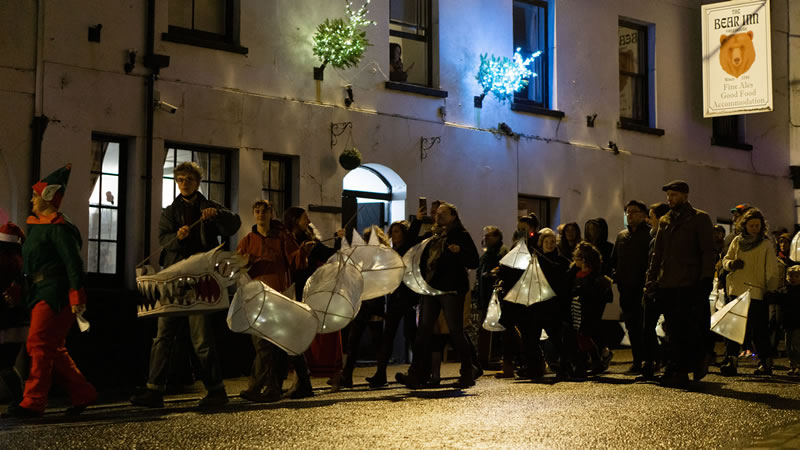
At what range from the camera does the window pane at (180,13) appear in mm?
15648

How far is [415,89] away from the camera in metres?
18.3

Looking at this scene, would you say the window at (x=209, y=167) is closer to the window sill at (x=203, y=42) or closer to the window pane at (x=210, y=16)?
the window sill at (x=203, y=42)

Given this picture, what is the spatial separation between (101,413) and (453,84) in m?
10.1

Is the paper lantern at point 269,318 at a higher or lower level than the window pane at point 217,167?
lower

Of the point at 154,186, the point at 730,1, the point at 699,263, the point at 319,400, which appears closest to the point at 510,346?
the point at 699,263

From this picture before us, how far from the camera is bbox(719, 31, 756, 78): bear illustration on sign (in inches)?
859

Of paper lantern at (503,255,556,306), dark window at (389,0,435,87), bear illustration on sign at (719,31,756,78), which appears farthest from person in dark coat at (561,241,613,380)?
bear illustration on sign at (719,31,756,78)

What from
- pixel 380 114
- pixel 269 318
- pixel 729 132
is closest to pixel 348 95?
pixel 380 114

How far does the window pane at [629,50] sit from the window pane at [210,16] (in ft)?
29.8

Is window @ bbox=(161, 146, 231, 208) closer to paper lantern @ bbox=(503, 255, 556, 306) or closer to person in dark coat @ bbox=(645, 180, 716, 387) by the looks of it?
paper lantern @ bbox=(503, 255, 556, 306)

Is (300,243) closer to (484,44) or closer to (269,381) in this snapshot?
(269,381)

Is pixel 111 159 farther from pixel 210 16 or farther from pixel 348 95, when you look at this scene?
pixel 348 95

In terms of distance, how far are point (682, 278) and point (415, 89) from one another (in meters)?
6.89

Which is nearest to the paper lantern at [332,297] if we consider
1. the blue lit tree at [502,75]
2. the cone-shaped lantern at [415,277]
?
the cone-shaped lantern at [415,277]
